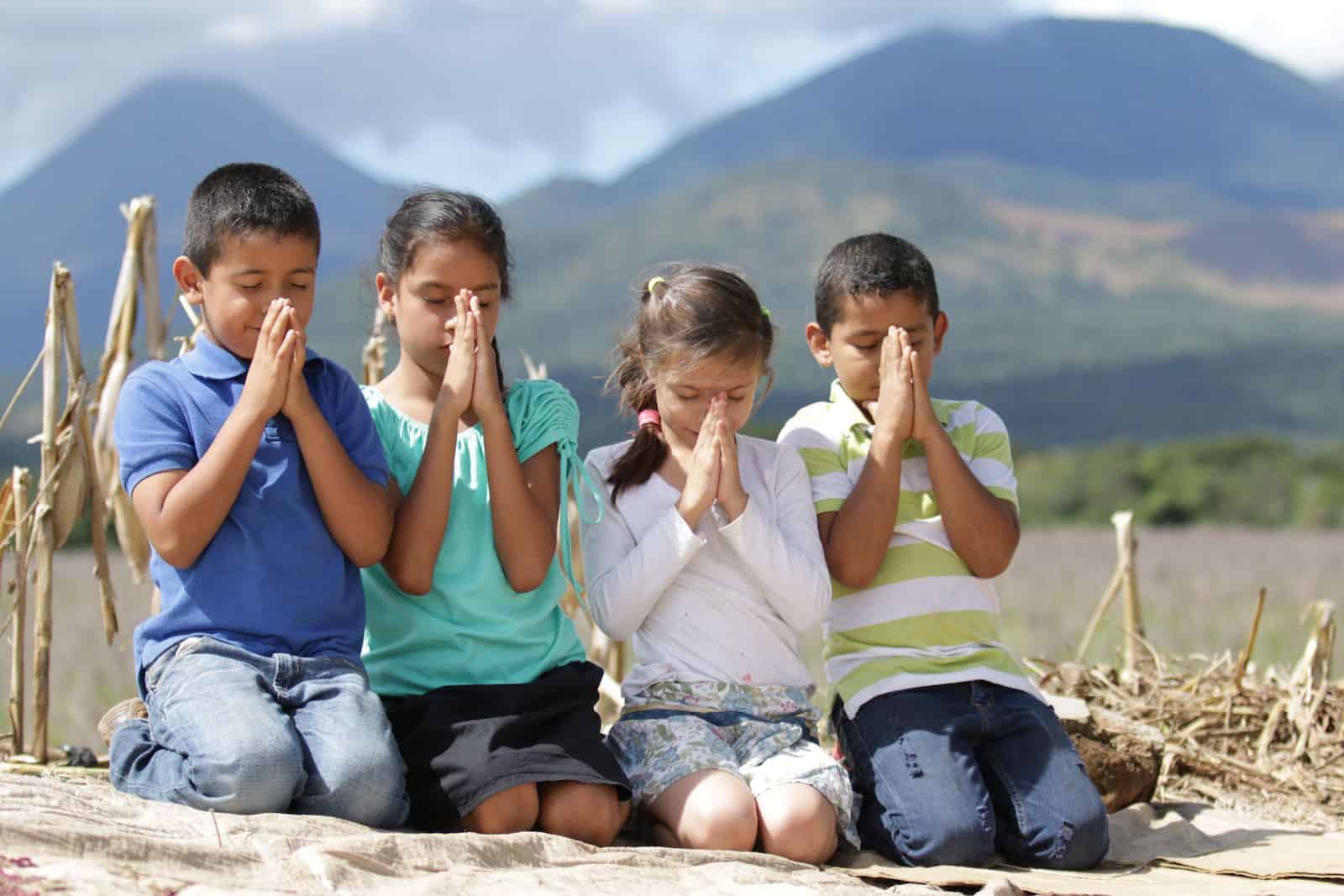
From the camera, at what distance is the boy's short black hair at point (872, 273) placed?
3.96m

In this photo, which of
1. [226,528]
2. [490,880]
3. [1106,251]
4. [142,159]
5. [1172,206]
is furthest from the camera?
[142,159]

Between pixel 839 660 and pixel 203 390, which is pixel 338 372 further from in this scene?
pixel 839 660

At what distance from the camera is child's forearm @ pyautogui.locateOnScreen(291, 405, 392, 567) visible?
10.9ft

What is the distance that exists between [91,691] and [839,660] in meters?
6.26

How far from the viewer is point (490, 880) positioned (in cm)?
287

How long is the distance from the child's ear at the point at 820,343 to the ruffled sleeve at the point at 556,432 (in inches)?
29.4

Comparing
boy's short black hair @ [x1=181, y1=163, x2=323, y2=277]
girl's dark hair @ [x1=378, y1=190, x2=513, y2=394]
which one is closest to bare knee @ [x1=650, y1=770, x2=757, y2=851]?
girl's dark hair @ [x1=378, y1=190, x2=513, y2=394]

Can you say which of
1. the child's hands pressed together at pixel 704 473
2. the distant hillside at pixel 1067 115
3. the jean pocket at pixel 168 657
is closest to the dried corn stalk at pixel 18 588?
the jean pocket at pixel 168 657

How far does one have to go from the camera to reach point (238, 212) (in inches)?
134

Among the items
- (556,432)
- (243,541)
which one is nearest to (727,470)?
(556,432)

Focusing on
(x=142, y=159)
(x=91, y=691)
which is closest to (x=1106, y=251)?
(x=91, y=691)

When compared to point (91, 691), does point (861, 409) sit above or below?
above

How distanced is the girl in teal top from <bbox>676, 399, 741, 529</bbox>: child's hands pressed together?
0.32m

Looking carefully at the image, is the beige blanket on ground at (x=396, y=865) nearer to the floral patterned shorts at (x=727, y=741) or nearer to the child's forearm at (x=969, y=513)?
the floral patterned shorts at (x=727, y=741)
